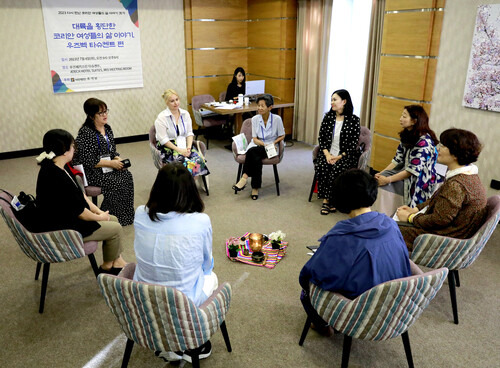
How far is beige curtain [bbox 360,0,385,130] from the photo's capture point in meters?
5.82

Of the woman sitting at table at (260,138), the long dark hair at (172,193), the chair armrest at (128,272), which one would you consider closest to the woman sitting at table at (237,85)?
the woman sitting at table at (260,138)

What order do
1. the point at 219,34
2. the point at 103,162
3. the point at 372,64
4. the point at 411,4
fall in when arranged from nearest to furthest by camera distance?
the point at 103,162 < the point at 411,4 < the point at 372,64 < the point at 219,34

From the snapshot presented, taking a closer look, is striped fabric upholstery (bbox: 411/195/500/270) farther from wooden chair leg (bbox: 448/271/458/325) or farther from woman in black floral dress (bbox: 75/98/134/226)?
→ woman in black floral dress (bbox: 75/98/134/226)

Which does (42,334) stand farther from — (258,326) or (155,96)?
(155,96)

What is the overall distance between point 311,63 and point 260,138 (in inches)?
101

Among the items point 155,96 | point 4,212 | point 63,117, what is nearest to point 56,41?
point 63,117

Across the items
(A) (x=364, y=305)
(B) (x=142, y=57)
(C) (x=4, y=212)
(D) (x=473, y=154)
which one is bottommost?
(A) (x=364, y=305)

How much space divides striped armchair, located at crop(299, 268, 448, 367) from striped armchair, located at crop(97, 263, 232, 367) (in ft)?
2.06

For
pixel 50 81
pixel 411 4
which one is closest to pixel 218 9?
pixel 50 81

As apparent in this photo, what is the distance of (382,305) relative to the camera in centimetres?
209

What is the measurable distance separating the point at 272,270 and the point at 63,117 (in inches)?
198

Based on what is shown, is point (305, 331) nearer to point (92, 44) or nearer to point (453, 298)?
point (453, 298)

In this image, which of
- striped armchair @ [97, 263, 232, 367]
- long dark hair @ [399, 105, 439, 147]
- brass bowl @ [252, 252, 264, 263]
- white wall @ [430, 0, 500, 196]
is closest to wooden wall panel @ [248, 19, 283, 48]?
white wall @ [430, 0, 500, 196]

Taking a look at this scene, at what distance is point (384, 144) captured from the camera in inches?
223
